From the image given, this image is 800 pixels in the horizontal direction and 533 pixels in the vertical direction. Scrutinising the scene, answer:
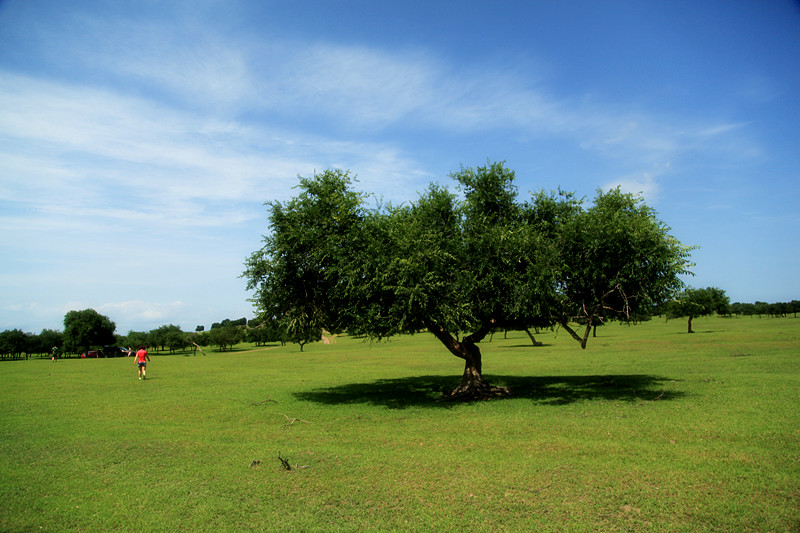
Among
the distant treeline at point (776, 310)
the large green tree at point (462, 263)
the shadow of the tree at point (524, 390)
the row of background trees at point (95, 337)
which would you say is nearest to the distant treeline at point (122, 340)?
the row of background trees at point (95, 337)

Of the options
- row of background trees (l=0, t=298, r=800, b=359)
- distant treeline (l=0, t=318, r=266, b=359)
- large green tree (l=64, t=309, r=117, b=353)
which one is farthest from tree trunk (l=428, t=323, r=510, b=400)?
large green tree (l=64, t=309, r=117, b=353)

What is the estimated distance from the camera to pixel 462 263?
2070cm

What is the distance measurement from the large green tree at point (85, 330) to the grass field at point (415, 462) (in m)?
90.6

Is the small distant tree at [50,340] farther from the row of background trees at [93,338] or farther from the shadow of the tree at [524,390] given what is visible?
the shadow of the tree at [524,390]

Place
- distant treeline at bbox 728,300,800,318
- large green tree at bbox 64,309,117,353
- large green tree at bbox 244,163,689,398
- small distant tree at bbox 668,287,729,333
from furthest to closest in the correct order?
1. distant treeline at bbox 728,300,800,318
2. large green tree at bbox 64,309,117,353
3. small distant tree at bbox 668,287,729,333
4. large green tree at bbox 244,163,689,398

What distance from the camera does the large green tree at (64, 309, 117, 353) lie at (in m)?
101

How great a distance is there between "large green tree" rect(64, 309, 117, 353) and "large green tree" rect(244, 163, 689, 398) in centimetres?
9946

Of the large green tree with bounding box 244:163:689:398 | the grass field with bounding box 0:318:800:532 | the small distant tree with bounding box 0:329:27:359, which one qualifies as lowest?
the grass field with bounding box 0:318:800:532

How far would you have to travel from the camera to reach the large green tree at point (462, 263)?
19719 mm

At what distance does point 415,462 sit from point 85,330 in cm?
11233

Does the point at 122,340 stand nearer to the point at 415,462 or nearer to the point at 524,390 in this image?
the point at 524,390

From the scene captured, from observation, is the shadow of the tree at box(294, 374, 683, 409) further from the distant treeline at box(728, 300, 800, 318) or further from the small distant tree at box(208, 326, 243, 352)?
the distant treeline at box(728, 300, 800, 318)

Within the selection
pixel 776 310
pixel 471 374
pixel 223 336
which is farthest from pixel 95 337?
pixel 776 310

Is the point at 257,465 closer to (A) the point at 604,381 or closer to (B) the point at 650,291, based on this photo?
(B) the point at 650,291
